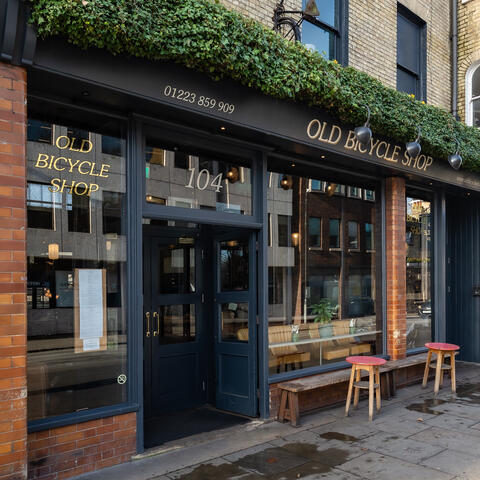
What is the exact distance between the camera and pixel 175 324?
661 centimetres

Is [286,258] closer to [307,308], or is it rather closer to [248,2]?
[307,308]

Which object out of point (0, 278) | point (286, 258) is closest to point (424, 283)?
point (286, 258)

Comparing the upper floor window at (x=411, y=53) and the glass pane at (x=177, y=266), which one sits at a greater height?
the upper floor window at (x=411, y=53)

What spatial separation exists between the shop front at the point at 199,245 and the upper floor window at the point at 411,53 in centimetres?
210

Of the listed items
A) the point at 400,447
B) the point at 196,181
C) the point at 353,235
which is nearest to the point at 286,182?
the point at 196,181

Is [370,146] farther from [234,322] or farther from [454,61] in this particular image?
[454,61]

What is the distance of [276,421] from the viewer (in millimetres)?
6047

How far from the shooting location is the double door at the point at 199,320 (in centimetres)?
630

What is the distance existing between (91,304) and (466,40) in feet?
33.1

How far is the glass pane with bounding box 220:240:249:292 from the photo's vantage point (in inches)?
251

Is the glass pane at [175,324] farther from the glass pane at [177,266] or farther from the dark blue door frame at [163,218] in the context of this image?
the dark blue door frame at [163,218]

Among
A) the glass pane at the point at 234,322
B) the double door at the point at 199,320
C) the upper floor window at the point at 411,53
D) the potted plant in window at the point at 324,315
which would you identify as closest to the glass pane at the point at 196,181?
the double door at the point at 199,320

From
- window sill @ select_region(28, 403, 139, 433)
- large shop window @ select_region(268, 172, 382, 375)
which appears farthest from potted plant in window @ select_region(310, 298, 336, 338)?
window sill @ select_region(28, 403, 139, 433)

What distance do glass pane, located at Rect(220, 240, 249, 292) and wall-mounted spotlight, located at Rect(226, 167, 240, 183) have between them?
88 cm
